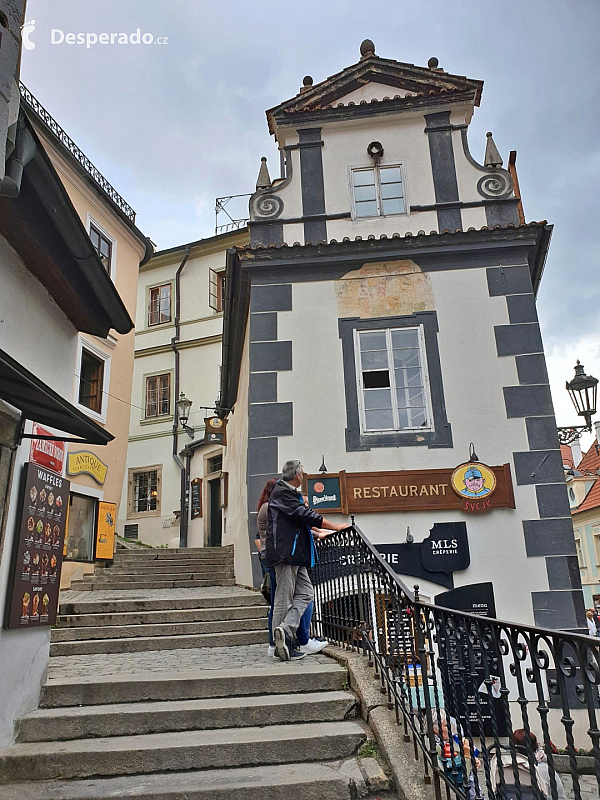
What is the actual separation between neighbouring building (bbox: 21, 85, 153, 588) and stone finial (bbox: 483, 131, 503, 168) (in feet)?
26.9

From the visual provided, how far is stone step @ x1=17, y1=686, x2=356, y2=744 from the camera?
465 cm

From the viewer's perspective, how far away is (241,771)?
4.11 m

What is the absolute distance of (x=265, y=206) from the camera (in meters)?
10.9

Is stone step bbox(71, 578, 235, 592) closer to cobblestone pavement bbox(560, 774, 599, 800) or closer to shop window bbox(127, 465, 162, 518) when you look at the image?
cobblestone pavement bbox(560, 774, 599, 800)

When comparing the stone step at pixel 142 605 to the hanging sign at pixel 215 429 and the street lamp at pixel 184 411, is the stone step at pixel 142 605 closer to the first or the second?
the hanging sign at pixel 215 429

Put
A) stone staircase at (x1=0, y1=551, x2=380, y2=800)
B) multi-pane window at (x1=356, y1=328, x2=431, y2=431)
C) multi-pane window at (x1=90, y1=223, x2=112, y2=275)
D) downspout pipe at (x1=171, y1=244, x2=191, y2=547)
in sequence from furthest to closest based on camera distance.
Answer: downspout pipe at (x1=171, y1=244, x2=191, y2=547) < multi-pane window at (x1=90, y1=223, x2=112, y2=275) < multi-pane window at (x1=356, y1=328, x2=431, y2=431) < stone staircase at (x1=0, y1=551, x2=380, y2=800)

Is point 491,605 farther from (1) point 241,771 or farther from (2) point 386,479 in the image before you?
(1) point 241,771

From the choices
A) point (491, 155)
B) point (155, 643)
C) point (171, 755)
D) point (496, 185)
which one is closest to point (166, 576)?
point (155, 643)

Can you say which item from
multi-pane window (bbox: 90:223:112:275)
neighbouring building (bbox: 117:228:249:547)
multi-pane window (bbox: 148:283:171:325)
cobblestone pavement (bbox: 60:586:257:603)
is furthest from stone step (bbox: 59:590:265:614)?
multi-pane window (bbox: 148:283:171:325)

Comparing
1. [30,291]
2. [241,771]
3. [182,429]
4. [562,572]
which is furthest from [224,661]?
[182,429]

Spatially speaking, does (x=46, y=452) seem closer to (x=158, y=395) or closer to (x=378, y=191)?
(x=378, y=191)

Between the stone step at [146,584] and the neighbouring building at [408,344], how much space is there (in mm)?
1078

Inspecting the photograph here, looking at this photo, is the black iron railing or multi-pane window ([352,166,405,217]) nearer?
the black iron railing

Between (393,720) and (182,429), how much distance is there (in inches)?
742
